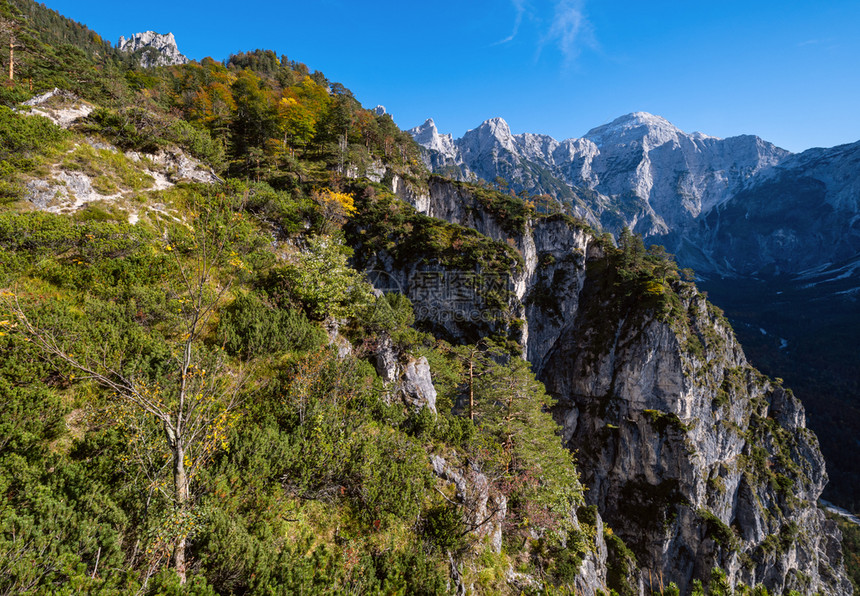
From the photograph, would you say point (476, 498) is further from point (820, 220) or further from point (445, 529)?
point (820, 220)

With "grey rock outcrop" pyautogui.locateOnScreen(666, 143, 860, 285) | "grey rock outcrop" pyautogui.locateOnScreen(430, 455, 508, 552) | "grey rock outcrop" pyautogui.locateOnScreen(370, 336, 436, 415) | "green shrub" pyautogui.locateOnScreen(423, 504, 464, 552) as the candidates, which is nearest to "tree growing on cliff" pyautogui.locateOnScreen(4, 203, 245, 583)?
"grey rock outcrop" pyautogui.locateOnScreen(370, 336, 436, 415)

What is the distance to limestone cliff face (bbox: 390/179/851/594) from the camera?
124 feet

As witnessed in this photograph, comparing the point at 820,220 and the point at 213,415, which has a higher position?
the point at 820,220

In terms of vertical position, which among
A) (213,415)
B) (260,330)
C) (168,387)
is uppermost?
(260,330)

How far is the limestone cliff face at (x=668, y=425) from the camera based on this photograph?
37.9 metres

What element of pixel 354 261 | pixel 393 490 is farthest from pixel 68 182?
pixel 354 261

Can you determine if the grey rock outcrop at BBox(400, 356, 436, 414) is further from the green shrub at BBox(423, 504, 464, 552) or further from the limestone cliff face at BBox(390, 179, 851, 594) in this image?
the limestone cliff face at BBox(390, 179, 851, 594)

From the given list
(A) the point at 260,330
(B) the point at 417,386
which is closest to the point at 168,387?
(A) the point at 260,330

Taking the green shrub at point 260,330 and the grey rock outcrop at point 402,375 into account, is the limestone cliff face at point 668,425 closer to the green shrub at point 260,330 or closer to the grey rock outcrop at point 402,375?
the grey rock outcrop at point 402,375

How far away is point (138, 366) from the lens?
27.5ft

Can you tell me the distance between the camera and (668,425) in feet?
132

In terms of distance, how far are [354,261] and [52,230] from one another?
27282 millimetres

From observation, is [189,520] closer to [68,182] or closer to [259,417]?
[259,417]

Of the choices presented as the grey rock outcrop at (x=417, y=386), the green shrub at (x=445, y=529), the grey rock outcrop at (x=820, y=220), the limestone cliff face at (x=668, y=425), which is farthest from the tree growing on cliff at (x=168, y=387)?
the grey rock outcrop at (x=820, y=220)
